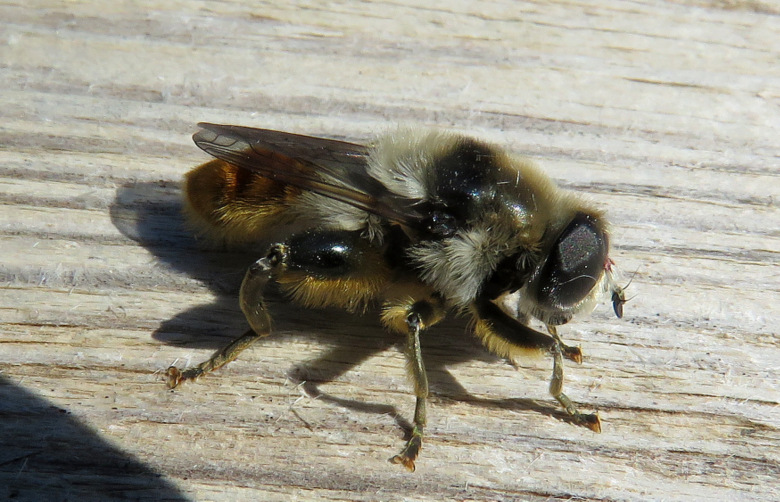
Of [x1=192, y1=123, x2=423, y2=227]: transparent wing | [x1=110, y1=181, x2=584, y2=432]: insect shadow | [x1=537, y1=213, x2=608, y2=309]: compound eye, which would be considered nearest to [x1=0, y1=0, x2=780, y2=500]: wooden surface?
[x1=110, y1=181, x2=584, y2=432]: insect shadow

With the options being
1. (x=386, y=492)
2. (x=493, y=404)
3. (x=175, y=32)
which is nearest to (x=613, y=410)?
(x=493, y=404)

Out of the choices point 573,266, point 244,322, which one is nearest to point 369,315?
point 244,322

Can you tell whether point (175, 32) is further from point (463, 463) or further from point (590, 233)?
point (463, 463)

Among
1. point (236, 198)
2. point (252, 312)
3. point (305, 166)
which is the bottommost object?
point (252, 312)

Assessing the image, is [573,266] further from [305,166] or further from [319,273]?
[305,166]

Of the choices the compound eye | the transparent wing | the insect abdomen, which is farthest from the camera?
the insect abdomen

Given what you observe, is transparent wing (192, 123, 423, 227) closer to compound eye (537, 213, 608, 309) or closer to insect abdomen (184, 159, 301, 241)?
insect abdomen (184, 159, 301, 241)
